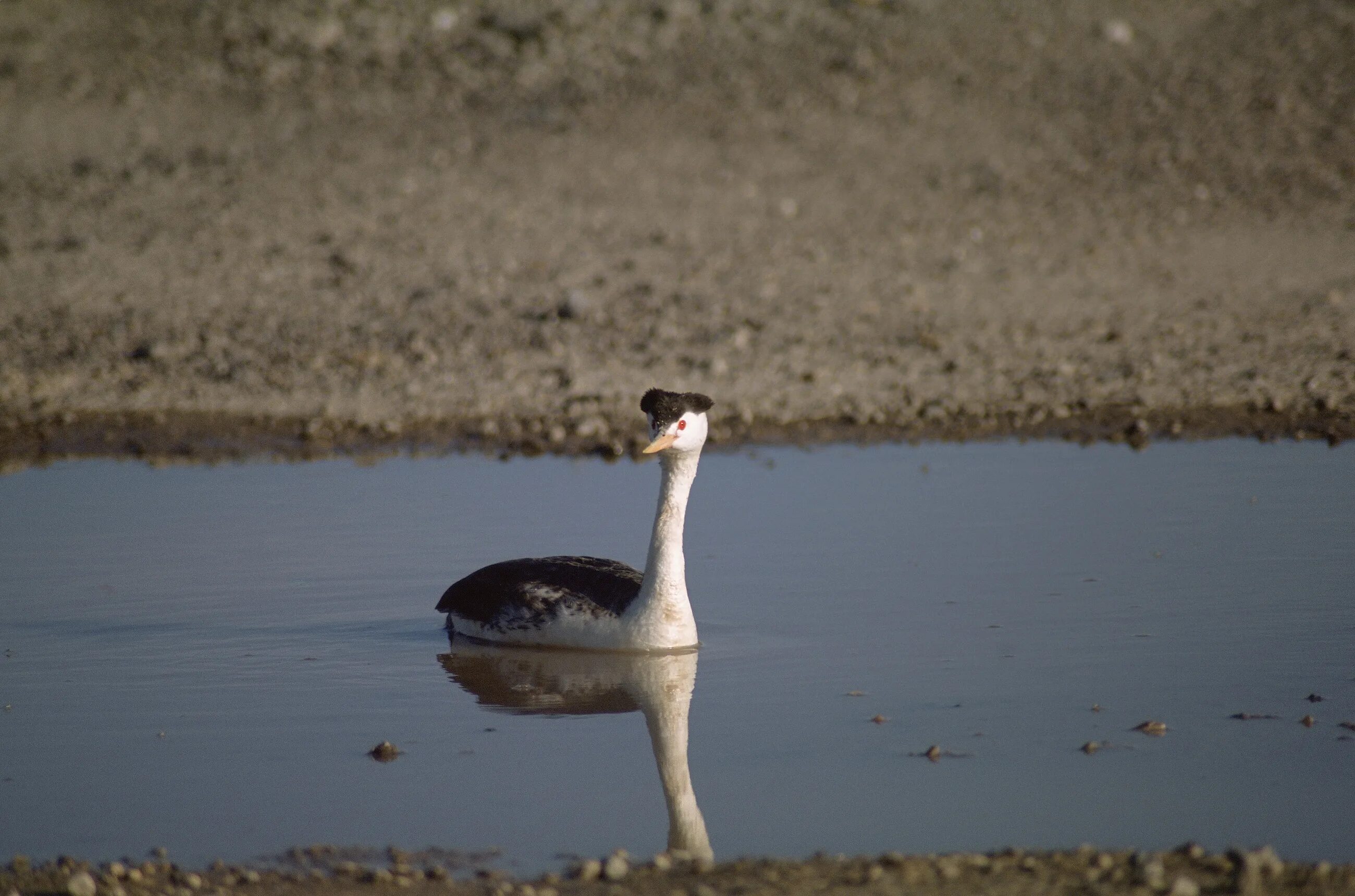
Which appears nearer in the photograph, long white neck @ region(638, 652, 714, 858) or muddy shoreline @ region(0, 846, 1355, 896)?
muddy shoreline @ region(0, 846, 1355, 896)

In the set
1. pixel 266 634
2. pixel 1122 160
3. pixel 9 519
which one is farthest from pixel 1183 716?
pixel 1122 160

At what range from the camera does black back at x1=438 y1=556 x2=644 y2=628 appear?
8.86 meters

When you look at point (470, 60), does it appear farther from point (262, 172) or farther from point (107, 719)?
point (107, 719)

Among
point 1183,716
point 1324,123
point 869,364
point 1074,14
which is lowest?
point 1183,716

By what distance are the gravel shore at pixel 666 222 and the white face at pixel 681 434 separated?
195 inches

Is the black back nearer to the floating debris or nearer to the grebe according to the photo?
the grebe

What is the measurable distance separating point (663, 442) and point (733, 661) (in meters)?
1.14

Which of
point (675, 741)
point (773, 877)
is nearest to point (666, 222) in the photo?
point (675, 741)

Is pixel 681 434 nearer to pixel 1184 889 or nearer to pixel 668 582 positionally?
pixel 668 582

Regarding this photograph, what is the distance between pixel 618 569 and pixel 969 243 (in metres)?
10.8

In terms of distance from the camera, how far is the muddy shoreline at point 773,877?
5.38 metres

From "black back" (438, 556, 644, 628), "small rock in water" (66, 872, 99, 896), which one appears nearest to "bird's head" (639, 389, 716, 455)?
"black back" (438, 556, 644, 628)

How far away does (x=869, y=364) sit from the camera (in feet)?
50.1

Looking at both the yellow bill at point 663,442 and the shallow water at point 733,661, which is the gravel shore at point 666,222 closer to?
the shallow water at point 733,661
